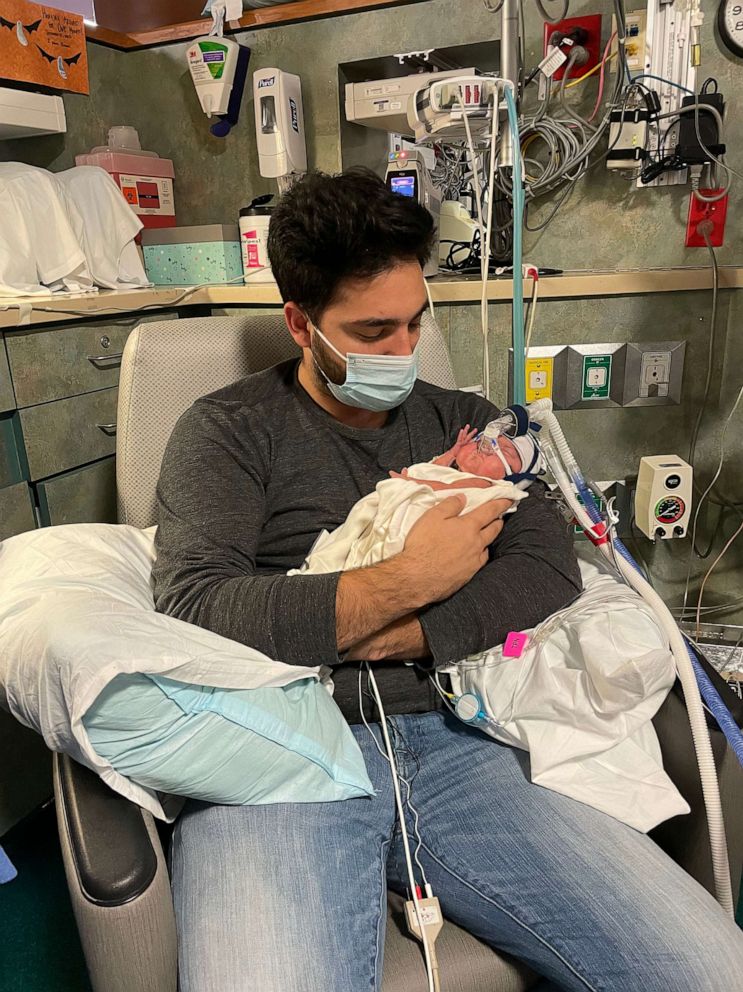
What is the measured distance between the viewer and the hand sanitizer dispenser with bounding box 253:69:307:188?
211 centimetres

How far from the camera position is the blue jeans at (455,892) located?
794 mm

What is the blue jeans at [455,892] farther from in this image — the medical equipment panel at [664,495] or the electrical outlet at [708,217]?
the electrical outlet at [708,217]

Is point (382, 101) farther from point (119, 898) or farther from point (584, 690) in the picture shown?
point (119, 898)

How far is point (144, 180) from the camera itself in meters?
2.34

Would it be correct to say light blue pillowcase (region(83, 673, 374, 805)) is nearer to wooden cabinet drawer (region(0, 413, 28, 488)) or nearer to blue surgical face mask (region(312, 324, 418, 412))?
blue surgical face mask (region(312, 324, 418, 412))

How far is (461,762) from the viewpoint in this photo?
1.07 metres

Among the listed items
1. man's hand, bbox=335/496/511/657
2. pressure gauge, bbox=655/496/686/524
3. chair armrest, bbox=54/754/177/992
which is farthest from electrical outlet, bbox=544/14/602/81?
chair armrest, bbox=54/754/177/992

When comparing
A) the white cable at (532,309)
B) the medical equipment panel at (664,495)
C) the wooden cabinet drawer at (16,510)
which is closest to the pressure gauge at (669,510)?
the medical equipment panel at (664,495)

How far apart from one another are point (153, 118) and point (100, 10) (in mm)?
370

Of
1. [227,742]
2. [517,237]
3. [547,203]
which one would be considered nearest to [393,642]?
[227,742]

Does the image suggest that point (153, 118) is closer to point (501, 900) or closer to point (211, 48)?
point (211, 48)

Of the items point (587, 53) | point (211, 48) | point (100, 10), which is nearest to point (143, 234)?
point (211, 48)

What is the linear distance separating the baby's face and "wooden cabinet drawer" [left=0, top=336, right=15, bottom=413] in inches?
39.8

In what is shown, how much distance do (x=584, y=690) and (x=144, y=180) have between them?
6.86 ft
